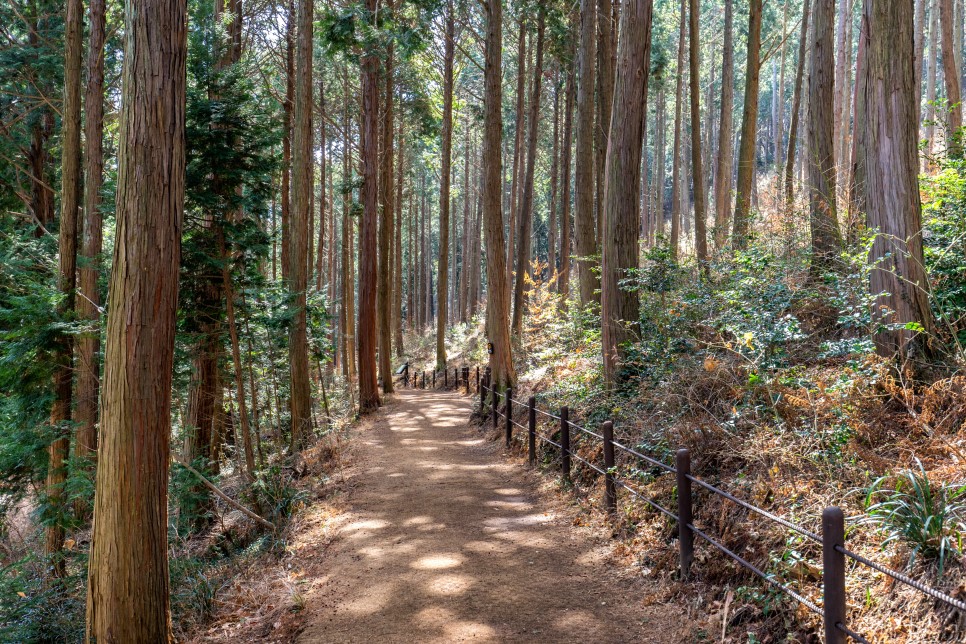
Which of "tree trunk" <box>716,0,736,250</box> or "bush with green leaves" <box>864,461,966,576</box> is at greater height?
"tree trunk" <box>716,0,736,250</box>

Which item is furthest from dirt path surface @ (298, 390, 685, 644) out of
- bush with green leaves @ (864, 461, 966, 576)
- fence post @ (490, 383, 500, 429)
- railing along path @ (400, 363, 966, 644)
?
fence post @ (490, 383, 500, 429)

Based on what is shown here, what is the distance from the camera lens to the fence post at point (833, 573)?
314 cm

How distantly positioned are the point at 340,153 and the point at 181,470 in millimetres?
23334

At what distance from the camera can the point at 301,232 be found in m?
13.7

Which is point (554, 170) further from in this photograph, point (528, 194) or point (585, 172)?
point (585, 172)

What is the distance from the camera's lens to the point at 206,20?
1135 cm

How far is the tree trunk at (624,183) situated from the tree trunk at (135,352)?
20.7 ft

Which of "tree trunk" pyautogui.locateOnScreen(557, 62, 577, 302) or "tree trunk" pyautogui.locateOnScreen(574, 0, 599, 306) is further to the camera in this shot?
"tree trunk" pyautogui.locateOnScreen(557, 62, 577, 302)

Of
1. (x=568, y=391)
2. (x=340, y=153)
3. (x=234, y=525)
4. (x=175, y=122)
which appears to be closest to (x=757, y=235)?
(x=568, y=391)

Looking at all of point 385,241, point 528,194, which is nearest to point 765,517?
point 528,194

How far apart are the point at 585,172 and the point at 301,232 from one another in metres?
6.64

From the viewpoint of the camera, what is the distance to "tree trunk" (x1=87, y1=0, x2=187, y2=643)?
495 cm

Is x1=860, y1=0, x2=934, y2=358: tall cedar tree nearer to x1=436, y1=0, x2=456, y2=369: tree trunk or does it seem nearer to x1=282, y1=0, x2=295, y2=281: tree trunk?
x1=282, y1=0, x2=295, y2=281: tree trunk

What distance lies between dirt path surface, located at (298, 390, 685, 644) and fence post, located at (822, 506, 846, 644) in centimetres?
136
